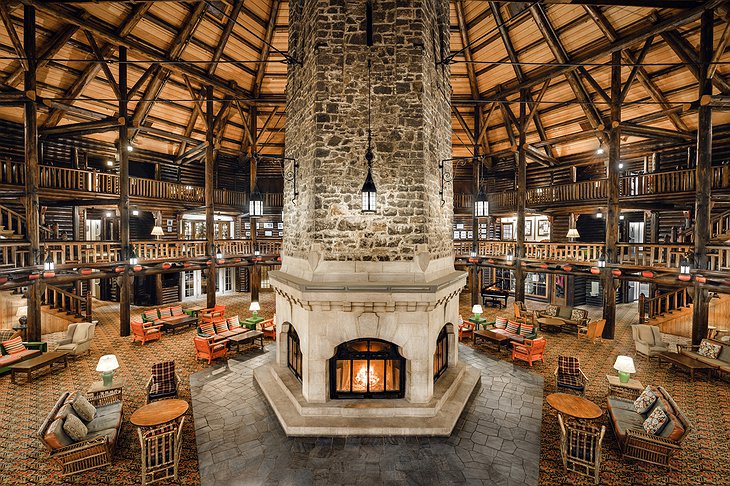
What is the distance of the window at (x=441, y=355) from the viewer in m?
8.41

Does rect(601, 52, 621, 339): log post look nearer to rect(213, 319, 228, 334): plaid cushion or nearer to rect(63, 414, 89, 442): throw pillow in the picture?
rect(213, 319, 228, 334): plaid cushion

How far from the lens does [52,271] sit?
1091 cm

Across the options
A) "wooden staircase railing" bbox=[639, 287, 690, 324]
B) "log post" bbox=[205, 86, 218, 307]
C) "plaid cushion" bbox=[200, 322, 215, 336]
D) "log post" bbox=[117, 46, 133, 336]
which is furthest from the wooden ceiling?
"plaid cushion" bbox=[200, 322, 215, 336]

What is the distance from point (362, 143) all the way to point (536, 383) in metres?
8.08

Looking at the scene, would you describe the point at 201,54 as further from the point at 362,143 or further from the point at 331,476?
the point at 331,476

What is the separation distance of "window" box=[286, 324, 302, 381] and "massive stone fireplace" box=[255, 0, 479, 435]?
703 millimetres

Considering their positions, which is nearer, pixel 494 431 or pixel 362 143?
pixel 494 431

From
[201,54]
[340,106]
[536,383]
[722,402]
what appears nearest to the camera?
[340,106]

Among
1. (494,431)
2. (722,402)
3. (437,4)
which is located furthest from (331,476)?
(437,4)

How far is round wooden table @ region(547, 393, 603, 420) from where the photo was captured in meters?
6.60

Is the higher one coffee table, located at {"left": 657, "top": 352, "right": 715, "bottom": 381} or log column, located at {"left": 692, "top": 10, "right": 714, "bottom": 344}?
log column, located at {"left": 692, "top": 10, "right": 714, "bottom": 344}

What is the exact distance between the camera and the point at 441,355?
29.1ft

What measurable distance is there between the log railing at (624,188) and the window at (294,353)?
13942 millimetres

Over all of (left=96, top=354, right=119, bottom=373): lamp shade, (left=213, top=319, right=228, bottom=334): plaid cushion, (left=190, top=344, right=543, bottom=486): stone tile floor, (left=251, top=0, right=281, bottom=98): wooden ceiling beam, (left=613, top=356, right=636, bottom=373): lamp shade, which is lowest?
(left=190, top=344, right=543, bottom=486): stone tile floor
